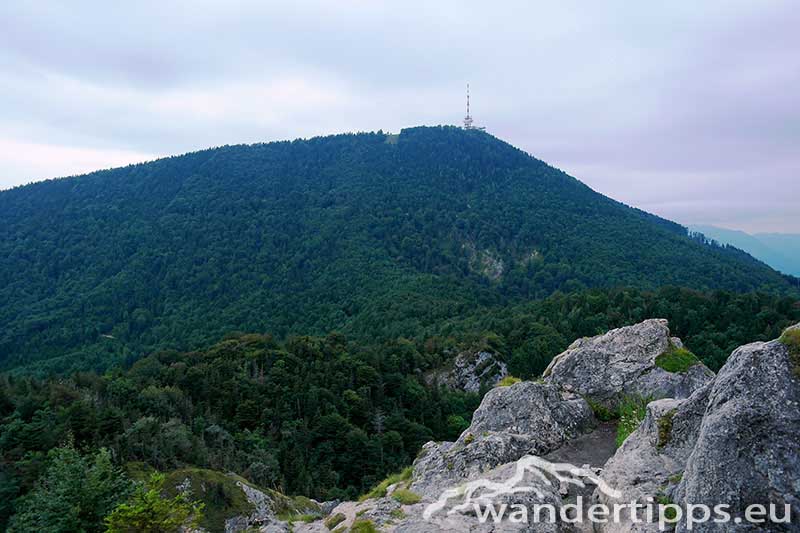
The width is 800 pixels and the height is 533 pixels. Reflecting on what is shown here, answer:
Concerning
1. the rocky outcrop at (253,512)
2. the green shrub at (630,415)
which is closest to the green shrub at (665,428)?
the green shrub at (630,415)

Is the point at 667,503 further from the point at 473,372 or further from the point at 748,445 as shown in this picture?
the point at 473,372

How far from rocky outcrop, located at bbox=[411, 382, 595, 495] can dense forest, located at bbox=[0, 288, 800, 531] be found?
18.0 meters

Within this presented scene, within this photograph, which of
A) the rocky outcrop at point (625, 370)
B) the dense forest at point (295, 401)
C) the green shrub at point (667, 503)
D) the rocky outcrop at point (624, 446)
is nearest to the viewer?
the rocky outcrop at point (624, 446)

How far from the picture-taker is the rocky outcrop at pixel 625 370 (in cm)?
1512

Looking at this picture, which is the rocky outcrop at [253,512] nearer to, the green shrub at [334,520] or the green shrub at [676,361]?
the green shrub at [334,520]

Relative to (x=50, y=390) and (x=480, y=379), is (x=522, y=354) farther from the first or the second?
(x=50, y=390)

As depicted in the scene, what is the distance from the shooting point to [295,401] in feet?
206

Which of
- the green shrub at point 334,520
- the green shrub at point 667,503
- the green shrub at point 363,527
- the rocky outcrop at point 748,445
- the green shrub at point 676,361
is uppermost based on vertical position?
the rocky outcrop at point 748,445

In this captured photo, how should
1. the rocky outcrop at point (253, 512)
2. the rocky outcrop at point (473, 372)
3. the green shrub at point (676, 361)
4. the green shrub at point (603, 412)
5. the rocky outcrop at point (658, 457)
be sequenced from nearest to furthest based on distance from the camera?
the rocky outcrop at point (658, 457)
the green shrub at point (603, 412)
the green shrub at point (676, 361)
the rocky outcrop at point (253, 512)
the rocky outcrop at point (473, 372)

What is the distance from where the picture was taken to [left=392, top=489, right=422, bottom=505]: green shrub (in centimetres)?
1097

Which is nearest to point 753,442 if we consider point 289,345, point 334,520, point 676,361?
point 334,520

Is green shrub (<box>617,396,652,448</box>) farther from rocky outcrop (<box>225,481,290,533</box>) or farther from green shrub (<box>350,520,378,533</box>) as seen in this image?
rocky outcrop (<box>225,481,290,533</box>)

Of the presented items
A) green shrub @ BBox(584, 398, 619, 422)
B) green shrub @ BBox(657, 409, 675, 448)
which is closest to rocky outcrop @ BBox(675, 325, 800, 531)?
green shrub @ BBox(657, 409, 675, 448)

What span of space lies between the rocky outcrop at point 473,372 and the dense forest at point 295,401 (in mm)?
2055
